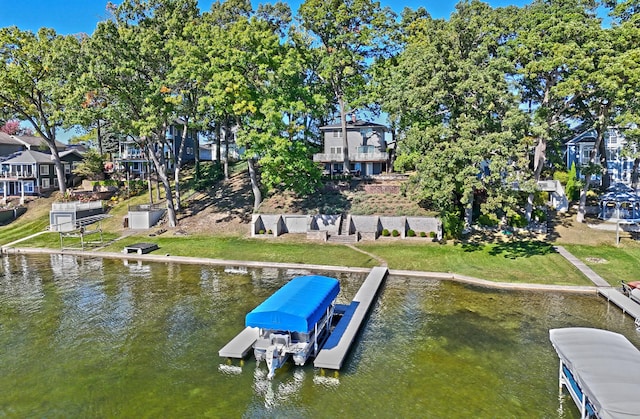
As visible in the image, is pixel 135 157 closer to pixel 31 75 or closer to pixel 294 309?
pixel 31 75

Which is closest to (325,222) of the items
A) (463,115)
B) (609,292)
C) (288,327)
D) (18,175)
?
(463,115)

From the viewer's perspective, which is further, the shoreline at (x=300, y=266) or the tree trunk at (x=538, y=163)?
the tree trunk at (x=538, y=163)

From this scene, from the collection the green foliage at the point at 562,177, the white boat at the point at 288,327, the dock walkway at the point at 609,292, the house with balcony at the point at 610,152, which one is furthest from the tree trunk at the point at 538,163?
the white boat at the point at 288,327

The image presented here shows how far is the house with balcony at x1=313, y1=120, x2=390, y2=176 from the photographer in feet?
166

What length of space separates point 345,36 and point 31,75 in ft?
101

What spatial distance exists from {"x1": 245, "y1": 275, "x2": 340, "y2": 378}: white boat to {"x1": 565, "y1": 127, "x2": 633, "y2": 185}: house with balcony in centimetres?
3844

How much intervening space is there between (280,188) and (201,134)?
24.2 metres

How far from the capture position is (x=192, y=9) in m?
39.1

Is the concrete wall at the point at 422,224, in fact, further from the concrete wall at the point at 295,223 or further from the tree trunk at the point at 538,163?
the concrete wall at the point at 295,223

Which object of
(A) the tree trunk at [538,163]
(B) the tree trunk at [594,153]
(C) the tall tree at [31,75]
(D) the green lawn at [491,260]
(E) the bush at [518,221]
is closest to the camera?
(D) the green lawn at [491,260]

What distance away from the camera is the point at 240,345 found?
1664 centimetres

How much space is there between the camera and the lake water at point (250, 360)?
13.3m

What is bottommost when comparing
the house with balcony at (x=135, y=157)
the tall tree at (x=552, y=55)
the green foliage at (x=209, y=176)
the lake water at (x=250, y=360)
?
the lake water at (x=250, y=360)

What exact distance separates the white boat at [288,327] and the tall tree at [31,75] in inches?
1206
